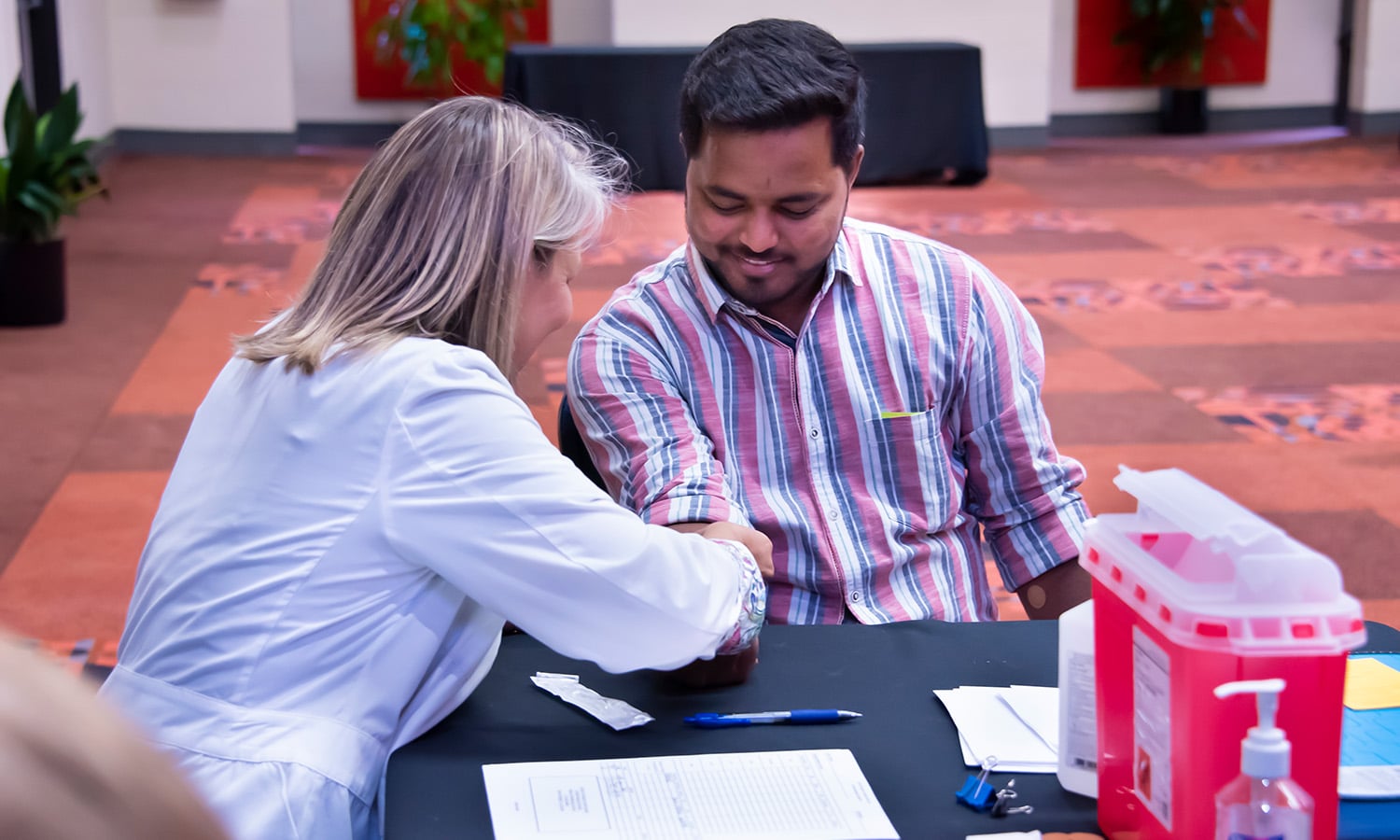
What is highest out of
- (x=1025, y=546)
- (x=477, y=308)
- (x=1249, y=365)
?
(x=477, y=308)

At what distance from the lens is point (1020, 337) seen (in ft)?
6.48

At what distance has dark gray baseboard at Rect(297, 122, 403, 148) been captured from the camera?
11.4 metres

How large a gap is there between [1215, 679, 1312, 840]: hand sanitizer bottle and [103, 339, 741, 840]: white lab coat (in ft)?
1.65

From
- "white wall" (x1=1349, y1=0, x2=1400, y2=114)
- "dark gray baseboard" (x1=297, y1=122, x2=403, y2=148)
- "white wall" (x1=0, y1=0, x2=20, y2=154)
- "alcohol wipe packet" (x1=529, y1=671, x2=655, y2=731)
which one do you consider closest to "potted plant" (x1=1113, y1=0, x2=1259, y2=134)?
"white wall" (x1=1349, y1=0, x2=1400, y2=114)

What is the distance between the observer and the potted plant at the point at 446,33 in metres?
10.2

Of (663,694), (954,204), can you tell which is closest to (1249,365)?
(954,204)

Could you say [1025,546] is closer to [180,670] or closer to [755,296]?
[755,296]

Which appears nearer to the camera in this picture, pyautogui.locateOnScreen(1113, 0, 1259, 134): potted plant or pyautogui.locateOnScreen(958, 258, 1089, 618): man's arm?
pyautogui.locateOnScreen(958, 258, 1089, 618): man's arm

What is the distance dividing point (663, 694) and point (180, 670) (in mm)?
440

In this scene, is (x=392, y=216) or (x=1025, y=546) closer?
(x=392, y=216)

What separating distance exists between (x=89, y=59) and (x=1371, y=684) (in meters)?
9.95

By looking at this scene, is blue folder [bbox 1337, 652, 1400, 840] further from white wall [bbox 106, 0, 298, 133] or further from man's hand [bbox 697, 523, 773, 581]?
white wall [bbox 106, 0, 298, 133]

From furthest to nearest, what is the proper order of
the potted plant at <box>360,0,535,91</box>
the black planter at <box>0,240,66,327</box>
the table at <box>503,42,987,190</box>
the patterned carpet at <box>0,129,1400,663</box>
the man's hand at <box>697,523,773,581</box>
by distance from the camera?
the potted plant at <box>360,0,535,91</box>
the table at <box>503,42,987,190</box>
the black planter at <box>0,240,66,327</box>
the patterned carpet at <box>0,129,1400,663</box>
the man's hand at <box>697,523,773,581</box>

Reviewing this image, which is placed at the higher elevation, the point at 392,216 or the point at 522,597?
the point at 392,216
